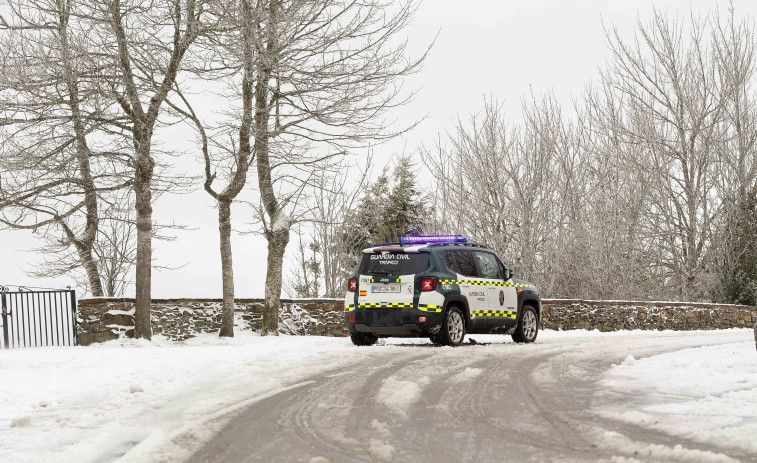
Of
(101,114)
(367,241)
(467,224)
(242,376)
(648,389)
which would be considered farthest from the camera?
(367,241)

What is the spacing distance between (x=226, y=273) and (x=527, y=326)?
336 inches

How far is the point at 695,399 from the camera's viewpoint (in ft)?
25.8

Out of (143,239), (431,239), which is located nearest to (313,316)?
(143,239)

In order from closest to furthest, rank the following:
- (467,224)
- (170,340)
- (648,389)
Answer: (648,389) < (170,340) < (467,224)

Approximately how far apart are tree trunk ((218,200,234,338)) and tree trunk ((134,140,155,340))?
6.95 ft

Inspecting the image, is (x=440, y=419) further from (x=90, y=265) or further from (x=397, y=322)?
(x=90, y=265)

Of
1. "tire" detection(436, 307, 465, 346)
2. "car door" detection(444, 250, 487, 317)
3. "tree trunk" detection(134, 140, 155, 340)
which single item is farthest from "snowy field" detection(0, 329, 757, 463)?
"tree trunk" detection(134, 140, 155, 340)

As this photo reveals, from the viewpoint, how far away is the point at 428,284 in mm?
13773

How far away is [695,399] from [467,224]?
79.8 feet

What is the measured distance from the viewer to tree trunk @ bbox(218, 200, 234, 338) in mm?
21078

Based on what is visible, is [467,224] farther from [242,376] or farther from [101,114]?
[242,376]

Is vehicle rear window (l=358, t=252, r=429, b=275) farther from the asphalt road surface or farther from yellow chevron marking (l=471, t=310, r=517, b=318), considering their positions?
the asphalt road surface

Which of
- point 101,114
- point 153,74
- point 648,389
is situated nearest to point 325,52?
point 153,74

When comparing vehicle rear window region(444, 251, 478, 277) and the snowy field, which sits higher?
vehicle rear window region(444, 251, 478, 277)
